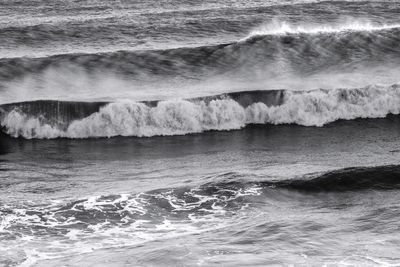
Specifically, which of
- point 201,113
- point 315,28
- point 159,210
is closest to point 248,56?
point 315,28

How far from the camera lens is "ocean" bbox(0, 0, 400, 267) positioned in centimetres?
1358

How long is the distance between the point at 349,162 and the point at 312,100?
400 cm

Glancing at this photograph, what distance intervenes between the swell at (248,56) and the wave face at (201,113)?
2.78 meters

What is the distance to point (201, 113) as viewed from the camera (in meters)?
21.2

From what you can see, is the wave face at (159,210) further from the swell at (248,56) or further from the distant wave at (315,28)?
the distant wave at (315,28)

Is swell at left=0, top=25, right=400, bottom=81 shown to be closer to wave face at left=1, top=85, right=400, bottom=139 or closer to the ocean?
the ocean

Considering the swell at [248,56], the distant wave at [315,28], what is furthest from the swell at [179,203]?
the distant wave at [315,28]

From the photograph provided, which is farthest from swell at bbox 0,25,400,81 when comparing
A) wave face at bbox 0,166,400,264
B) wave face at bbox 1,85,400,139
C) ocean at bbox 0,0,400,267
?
wave face at bbox 0,166,400,264

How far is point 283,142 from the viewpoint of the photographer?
20000 millimetres

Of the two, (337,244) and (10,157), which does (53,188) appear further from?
(337,244)

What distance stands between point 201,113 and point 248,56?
5053 mm

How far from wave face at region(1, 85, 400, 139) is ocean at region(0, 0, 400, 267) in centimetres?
4

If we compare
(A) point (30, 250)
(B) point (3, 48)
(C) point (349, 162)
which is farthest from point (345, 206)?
(B) point (3, 48)

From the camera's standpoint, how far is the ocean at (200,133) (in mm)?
13578
